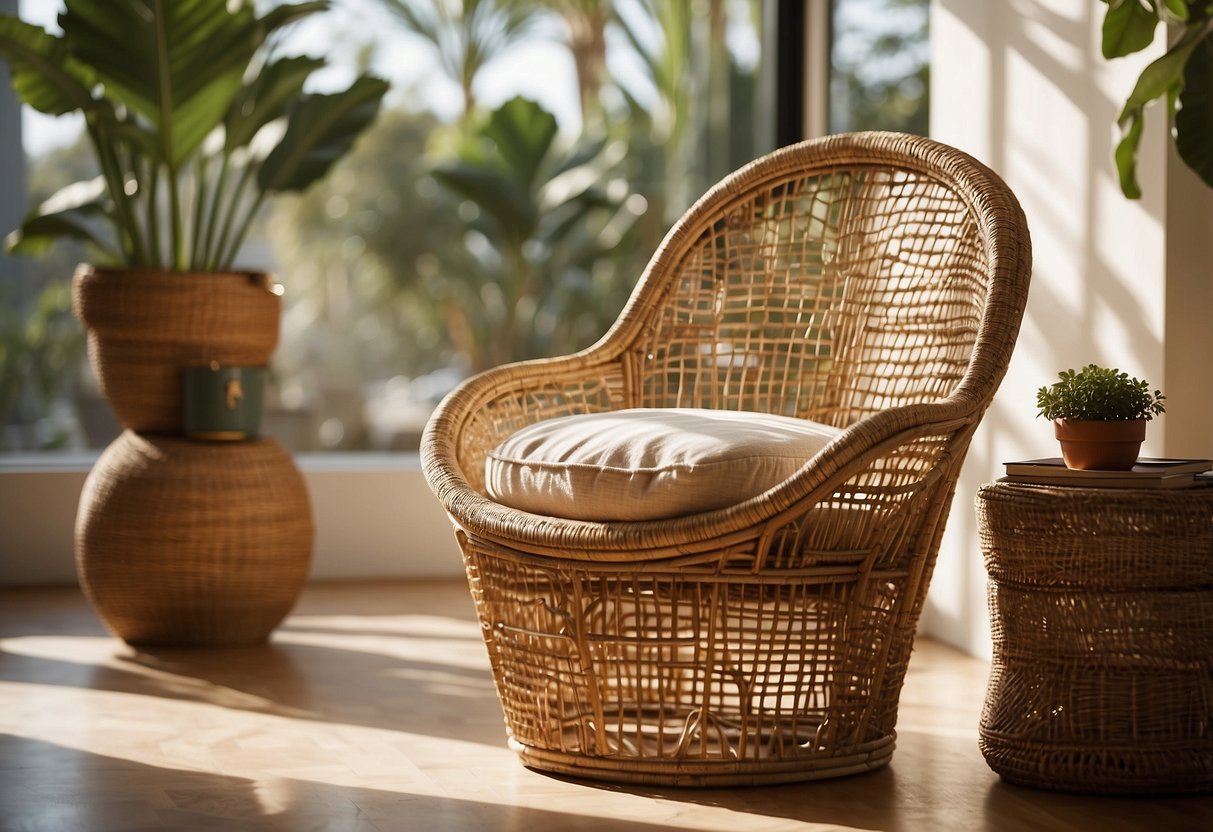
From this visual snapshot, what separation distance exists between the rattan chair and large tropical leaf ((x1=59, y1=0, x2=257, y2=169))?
3.80ft

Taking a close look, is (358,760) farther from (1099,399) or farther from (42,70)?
(42,70)

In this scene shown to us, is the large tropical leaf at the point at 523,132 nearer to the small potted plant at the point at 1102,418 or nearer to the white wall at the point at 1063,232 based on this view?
the white wall at the point at 1063,232

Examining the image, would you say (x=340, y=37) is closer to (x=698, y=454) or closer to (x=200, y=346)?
(x=200, y=346)

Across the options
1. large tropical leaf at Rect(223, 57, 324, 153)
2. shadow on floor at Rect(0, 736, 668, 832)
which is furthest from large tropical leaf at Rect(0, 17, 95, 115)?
shadow on floor at Rect(0, 736, 668, 832)

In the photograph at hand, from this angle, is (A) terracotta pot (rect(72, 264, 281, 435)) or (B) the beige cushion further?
(A) terracotta pot (rect(72, 264, 281, 435))

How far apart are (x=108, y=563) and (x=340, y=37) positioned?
193cm

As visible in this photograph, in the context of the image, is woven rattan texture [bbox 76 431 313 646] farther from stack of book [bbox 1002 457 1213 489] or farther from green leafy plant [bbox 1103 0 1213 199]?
green leafy plant [bbox 1103 0 1213 199]

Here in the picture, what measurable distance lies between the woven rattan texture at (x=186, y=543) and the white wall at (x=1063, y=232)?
57.5 inches

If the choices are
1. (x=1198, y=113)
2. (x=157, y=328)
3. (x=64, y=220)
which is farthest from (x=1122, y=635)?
(x=64, y=220)

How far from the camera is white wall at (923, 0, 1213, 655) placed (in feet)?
7.74

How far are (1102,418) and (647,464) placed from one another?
0.61 m

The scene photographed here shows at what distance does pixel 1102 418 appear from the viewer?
1.94 m

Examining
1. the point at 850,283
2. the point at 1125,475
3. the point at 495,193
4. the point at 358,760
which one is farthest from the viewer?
the point at 495,193

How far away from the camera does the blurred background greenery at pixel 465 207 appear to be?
13.9ft
